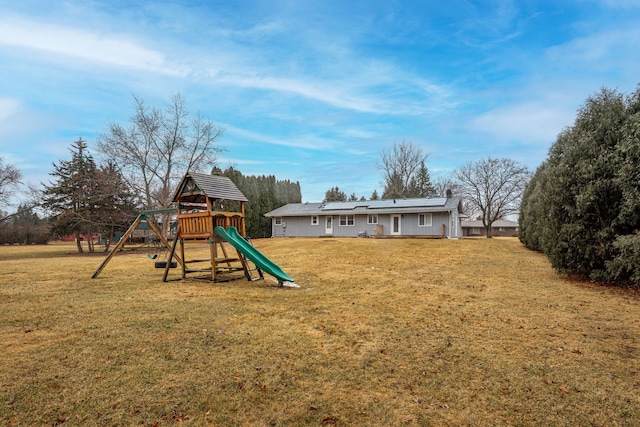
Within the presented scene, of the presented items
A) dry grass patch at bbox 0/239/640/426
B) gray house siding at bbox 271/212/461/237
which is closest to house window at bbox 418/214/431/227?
gray house siding at bbox 271/212/461/237

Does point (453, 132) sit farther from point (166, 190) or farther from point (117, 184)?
point (117, 184)

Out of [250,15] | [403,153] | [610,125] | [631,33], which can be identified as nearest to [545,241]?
[610,125]

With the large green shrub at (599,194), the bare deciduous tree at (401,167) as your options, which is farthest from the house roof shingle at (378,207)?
the large green shrub at (599,194)

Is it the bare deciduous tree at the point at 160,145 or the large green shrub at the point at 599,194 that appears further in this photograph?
the bare deciduous tree at the point at 160,145

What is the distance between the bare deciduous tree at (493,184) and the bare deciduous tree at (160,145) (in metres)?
31.4

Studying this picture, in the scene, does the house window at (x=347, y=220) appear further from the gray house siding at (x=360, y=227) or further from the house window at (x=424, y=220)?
the house window at (x=424, y=220)

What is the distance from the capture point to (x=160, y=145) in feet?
89.5

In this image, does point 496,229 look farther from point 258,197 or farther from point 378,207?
point 258,197

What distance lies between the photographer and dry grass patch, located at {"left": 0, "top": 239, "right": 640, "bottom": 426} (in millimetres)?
2887

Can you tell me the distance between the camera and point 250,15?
11.7m

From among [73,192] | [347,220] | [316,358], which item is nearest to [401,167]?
[347,220]

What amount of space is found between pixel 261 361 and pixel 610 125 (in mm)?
10921

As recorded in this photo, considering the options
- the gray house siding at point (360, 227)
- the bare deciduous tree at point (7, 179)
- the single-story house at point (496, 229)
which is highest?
the bare deciduous tree at point (7, 179)

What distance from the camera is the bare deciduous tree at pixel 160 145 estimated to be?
25.5 m
